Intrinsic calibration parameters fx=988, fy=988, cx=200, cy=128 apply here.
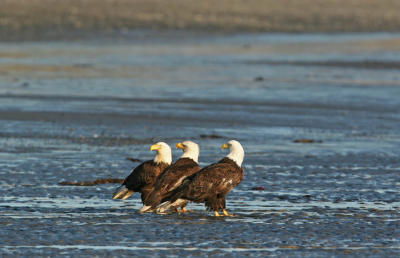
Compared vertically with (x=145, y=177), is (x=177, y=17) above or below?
above

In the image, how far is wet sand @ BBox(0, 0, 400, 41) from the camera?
39656 mm

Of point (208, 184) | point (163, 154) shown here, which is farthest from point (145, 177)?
point (208, 184)

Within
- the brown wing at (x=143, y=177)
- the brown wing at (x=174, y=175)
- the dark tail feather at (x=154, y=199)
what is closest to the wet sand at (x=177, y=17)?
the brown wing at (x=143, y=177)

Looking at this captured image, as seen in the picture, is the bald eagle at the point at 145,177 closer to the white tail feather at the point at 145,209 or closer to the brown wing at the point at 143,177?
the brown wing at the point at 143,177

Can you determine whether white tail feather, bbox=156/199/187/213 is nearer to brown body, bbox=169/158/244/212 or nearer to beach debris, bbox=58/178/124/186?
brown body, bbox=169/158/244/212

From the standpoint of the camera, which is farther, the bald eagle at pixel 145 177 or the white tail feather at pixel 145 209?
the bald eagle at pixel 145 177

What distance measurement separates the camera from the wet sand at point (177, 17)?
3966 centimetres

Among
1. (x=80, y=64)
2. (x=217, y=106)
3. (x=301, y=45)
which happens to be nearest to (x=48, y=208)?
(x=217, y=106)

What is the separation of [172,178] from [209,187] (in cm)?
44

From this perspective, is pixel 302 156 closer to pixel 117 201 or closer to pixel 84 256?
pixel 117 201

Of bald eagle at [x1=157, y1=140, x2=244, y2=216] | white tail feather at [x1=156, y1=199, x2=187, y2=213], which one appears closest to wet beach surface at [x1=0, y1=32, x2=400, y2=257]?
white tail feather at [x1=156, y1=199, x2=187, y2=213]

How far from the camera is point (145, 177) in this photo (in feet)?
36.3

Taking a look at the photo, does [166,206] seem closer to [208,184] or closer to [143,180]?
[208,184]

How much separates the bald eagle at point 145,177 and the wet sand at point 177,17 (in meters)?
26.1
